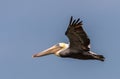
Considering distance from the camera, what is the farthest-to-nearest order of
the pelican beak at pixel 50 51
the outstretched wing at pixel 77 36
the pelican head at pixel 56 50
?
the pelican beak at pixel 50 51
the pelican head at pixel 56 50
the outstretched wing at pixel 77 36

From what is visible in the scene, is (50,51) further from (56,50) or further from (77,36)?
(77,36)

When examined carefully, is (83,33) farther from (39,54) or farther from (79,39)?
(39,54)

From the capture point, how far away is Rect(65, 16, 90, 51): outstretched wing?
51591mm

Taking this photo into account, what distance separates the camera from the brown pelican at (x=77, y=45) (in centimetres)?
5172

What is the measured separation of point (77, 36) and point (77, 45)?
0.69 m

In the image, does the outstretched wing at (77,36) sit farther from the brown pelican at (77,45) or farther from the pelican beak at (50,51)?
the pelican beak at (50,51)

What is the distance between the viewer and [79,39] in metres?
52.2

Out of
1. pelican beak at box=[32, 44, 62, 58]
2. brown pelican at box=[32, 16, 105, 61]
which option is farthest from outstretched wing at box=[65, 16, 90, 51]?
pelican beak at box=[32, 44, 62, 58]

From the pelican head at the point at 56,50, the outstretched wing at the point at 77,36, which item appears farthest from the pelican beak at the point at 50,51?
the outstretched wing at the point at 77,36

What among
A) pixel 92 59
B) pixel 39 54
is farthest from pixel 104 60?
pixel 39 54

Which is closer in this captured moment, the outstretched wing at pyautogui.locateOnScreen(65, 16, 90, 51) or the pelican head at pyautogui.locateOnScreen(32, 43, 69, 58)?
the outstretched wing at pyautogui.locateOnScreen(65, 16, 90, 51)

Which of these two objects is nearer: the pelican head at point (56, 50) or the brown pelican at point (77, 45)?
the brown pelican at point (77, 45)

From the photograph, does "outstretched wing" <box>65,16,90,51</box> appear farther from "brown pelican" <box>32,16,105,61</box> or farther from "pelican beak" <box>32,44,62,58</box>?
"pelican beak" <box>32,44,62,58</box>

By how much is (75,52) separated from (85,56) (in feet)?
1.50
